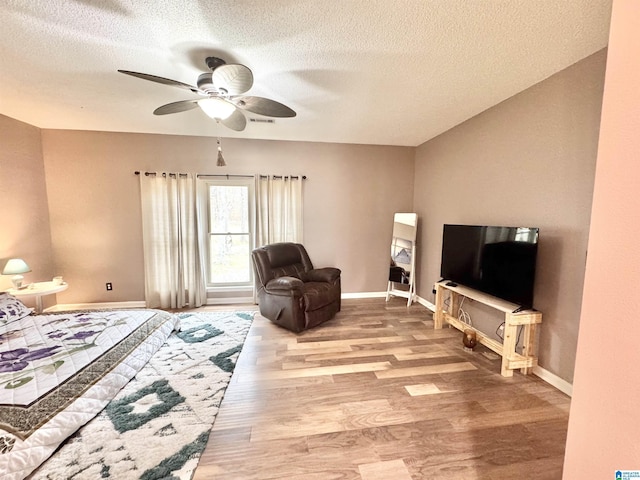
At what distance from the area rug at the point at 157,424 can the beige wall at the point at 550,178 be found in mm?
2713

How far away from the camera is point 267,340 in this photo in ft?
9.12

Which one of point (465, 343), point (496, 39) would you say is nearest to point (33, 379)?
point (465, 343)

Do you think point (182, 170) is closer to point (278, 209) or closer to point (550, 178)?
point (278, 209)

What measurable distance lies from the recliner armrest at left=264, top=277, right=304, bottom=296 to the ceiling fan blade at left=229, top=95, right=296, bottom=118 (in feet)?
5.83

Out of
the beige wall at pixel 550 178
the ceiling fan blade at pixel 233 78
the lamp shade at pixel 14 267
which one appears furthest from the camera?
the lamp shade at pixel 14 267

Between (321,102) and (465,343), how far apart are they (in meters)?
2.87

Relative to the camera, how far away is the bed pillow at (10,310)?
7.52 feet

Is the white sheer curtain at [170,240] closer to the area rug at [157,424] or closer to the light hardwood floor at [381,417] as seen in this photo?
the area rug at [157,424]

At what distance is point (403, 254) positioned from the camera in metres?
3.94

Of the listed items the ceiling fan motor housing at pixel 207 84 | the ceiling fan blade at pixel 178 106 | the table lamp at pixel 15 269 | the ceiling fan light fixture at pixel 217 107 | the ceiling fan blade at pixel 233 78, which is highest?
the ceiling fan motor housing at pixel 207 84

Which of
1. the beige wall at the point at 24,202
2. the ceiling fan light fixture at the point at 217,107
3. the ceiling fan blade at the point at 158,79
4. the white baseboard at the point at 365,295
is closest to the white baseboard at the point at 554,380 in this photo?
the white baseboard at the point at 365,295

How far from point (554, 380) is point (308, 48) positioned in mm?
3186

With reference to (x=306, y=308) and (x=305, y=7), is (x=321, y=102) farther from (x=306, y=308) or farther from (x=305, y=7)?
(x=306, y=308)

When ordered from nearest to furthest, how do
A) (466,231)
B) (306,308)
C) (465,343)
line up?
(465,343)
(466,231)
(306,308)
